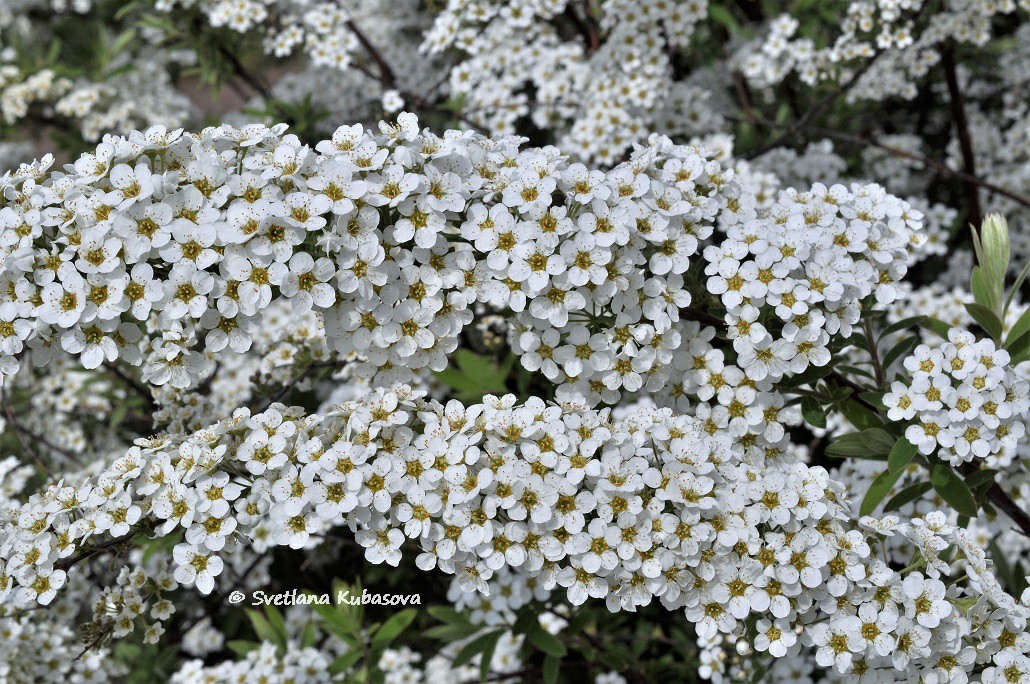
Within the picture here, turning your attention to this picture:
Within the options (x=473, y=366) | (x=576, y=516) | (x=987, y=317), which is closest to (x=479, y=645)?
(x=473, y=366)

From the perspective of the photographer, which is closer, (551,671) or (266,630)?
(551,671)

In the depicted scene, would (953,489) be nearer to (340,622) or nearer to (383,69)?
(340,622)

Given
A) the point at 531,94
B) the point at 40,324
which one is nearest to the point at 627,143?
the point at 531,94

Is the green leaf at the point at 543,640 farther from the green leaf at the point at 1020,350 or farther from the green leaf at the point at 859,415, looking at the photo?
the green leaf at the point at 1020,350

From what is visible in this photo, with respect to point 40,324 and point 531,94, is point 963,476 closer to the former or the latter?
point 40,324

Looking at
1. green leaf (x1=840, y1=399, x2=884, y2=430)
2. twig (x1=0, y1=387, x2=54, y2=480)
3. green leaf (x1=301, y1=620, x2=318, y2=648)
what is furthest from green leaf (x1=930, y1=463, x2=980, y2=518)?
twig (x1=0, y1=387, x2=54, y2=480)

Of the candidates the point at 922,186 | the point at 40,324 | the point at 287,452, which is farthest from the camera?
the point at 922,186
